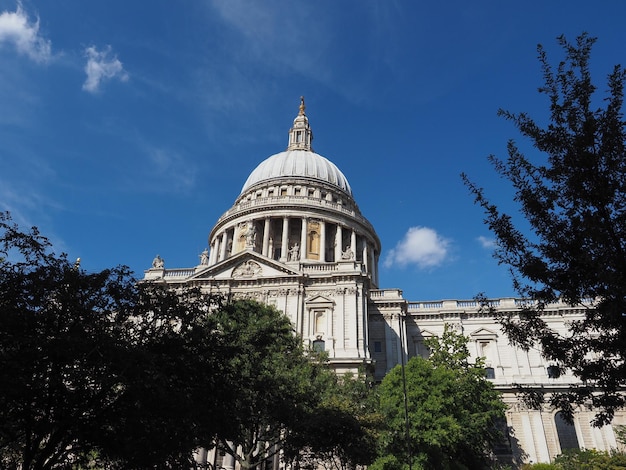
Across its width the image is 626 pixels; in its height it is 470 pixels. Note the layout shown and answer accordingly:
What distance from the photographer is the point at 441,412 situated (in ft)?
84.6

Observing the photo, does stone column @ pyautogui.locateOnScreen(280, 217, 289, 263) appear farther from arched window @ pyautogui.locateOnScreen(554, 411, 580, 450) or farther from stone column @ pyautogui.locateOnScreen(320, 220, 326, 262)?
arched window @ pyautogui.locateOnScreen(554, 411, 580, 450)

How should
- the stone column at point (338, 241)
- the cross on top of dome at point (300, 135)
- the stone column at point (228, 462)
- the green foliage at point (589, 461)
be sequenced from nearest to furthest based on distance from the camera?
the green foliage at point (589, 461), the stone column at point (228, 462), the stone column at point (338, 241), the cross on top of dome at point (300, 135)

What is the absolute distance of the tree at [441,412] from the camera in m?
24.8

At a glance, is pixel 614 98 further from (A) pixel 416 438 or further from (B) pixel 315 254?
(B) pixel 315 254

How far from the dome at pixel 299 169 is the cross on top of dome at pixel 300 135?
13.8ft

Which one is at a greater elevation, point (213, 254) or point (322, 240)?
point (213, 254)

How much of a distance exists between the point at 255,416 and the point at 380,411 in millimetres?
8816

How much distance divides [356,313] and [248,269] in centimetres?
970

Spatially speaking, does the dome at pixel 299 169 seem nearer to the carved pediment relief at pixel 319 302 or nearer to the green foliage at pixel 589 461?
the carved pediment relief at pixel 319 302

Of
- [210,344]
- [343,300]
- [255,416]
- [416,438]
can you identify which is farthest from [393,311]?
[210,344]

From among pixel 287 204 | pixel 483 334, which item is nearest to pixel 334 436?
pixel 483 334

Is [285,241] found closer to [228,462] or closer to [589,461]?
[228,462]

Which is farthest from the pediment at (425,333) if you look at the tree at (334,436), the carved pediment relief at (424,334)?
the tree at (334,436)

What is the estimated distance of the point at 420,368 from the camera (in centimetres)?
2797
